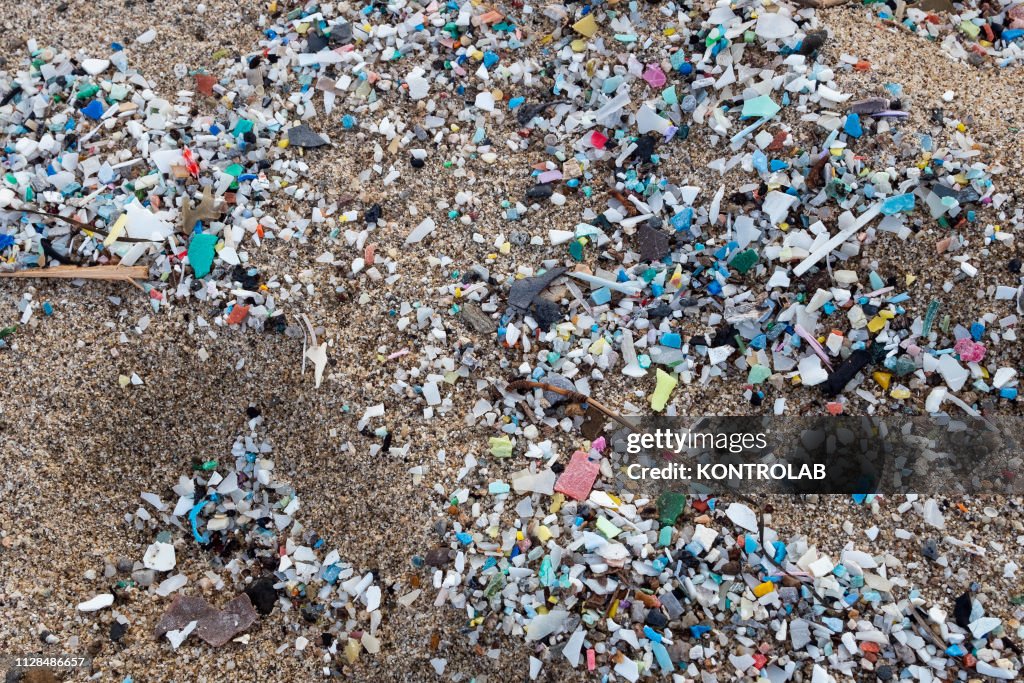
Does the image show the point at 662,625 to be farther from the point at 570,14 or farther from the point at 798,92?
the point at 570,14

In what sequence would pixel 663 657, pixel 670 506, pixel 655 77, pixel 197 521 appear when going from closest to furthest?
pixel 663 657 → pixel 670 506 → pixel 197 521 → pixel 655 77

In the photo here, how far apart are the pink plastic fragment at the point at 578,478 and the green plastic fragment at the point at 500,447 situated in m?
0.15

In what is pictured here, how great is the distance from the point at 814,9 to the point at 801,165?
55 cm

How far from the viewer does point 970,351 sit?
2043mm

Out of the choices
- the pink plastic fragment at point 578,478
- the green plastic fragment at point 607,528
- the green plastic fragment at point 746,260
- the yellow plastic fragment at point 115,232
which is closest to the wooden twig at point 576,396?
the pink plastic fragment at point 578,478

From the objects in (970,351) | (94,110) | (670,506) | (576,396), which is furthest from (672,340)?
(94,110)

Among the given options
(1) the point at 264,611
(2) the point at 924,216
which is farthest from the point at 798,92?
(1) the point at 264,611

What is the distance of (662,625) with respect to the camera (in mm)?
1875

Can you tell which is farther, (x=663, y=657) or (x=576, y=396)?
(x=576, y=396)

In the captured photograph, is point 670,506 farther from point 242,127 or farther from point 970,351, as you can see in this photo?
point 242,127

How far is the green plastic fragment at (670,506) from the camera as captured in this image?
6.40 feet

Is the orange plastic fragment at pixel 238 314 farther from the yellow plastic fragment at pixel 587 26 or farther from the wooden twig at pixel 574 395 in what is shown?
the yellow plastic fragment at pixel 587 26

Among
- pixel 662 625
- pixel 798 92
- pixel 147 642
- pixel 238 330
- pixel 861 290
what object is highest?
pixel 798 92

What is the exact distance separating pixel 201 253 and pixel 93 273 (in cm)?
31
